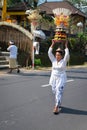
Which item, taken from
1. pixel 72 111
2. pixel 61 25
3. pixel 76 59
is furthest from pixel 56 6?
pixel 72 111

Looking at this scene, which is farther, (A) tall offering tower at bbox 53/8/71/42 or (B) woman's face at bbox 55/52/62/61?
(A) tall offering tower at bbox 53/8/71/42

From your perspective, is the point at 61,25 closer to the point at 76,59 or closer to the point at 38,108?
the point at 38,108

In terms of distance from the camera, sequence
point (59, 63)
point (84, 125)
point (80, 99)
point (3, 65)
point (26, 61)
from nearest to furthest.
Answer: point (84, 125), point (59, 63), point (80, 99), point (3, 65), point (26, 61)

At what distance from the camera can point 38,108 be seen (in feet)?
40.5

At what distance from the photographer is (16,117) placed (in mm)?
10859

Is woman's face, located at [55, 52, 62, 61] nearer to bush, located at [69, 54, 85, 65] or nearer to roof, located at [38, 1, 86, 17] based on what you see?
bush, located at [69, 54, 85, 65]

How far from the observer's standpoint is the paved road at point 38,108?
33.3 ft

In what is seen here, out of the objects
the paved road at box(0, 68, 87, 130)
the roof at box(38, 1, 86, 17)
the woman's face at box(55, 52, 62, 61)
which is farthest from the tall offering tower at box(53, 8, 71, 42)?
the roof at box(38, 1, 86, 17)

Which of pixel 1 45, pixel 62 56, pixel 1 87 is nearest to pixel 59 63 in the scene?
pixel 62 56

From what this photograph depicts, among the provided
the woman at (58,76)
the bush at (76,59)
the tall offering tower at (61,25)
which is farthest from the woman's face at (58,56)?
the bush at (76,59)

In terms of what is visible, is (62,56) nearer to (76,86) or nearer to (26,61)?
(76,86)

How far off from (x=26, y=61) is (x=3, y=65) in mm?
2388

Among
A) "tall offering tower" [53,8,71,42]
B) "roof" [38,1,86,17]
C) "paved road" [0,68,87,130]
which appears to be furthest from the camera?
"roof" [38,1,86,17]

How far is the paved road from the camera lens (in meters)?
10.2
